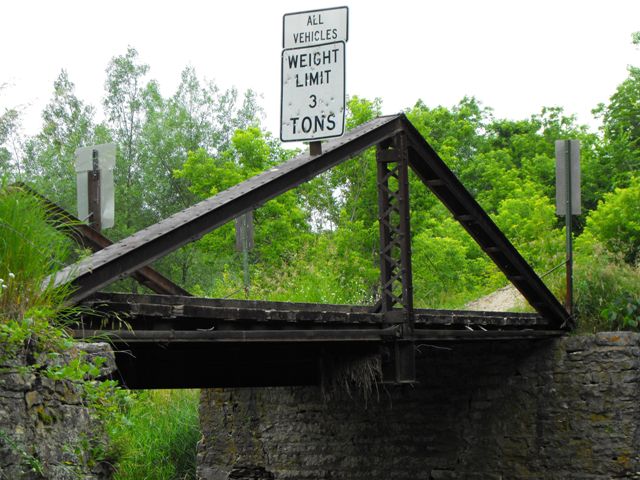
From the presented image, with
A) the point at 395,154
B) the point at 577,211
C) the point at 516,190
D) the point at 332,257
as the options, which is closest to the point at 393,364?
the point at 395,154

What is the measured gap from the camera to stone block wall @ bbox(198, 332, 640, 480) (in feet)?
39.6

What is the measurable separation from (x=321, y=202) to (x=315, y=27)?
22384mm

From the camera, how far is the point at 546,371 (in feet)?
41.2

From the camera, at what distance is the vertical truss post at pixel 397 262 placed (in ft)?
30.3

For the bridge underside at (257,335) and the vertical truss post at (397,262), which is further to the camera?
the vertical truss post at (397,262)

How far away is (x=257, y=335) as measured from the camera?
7547mm

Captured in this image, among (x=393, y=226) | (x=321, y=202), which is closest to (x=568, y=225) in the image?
(x=393, y=226)

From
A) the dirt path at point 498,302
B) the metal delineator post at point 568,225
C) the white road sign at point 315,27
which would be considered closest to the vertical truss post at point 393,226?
the white road sign at point 315,27

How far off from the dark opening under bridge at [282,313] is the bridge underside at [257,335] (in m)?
0.01

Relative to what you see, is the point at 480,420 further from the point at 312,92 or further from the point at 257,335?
the point at 312,92

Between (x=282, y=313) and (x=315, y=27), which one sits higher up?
(x=315, y=27)

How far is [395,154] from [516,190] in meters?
23.3

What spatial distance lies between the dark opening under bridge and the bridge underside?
0.04 feet

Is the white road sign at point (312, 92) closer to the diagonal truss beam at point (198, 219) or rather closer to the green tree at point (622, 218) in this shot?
Result: the diagonal truss beam at point (198, 219)
